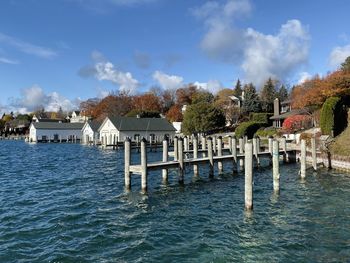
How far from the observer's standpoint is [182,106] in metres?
109

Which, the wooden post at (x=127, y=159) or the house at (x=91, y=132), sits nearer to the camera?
the wooden post at (x=127, y=159)

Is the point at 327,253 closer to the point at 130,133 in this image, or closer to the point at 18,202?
the point at 18,202

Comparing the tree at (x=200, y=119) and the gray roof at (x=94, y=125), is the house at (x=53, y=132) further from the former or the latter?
the tree at (x=200, y=119)

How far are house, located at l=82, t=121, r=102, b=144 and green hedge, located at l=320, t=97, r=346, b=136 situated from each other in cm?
5796

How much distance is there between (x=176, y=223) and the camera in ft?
45.7

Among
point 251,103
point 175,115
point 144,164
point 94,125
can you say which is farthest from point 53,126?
point 144,164

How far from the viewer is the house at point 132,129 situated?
7081 cm

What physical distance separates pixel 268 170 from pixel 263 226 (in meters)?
16.0

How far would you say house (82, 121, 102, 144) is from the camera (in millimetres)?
84444

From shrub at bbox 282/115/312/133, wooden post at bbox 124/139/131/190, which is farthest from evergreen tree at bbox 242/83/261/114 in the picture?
wooden post at bbox 124/139/131/190

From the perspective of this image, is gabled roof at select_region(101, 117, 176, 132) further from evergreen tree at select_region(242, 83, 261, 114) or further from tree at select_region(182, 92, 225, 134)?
evergreen tree at select_region(242, 83, 261, 114)

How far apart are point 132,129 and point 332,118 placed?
43.8 metres

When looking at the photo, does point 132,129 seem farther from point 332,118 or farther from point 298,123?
point 332,118

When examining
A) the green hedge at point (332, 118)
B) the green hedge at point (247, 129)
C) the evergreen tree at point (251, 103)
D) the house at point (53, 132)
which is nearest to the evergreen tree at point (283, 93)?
the evergreen tree at point (251, 103)
